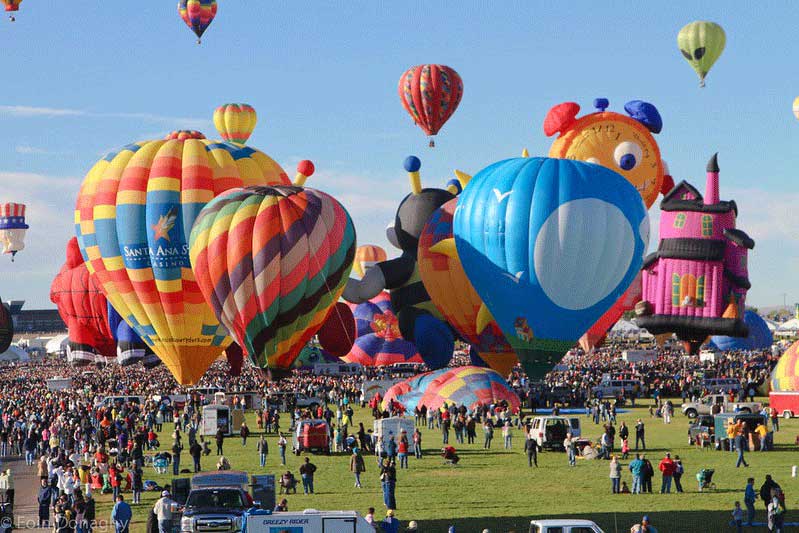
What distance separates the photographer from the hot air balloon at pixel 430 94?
6072cm

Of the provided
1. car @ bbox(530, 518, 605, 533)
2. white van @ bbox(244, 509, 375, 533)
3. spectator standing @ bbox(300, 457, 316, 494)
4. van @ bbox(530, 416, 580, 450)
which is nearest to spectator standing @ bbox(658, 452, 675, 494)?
spectator standing @ bbox(300, 457, 316, 494)

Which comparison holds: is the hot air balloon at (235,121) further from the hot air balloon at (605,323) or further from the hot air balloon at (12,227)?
the hot air balloon at (12,227)

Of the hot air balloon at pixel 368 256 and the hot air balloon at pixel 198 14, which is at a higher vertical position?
the hot air balloon at pixel 198 14

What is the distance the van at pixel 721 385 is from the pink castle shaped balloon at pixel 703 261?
10.5 m

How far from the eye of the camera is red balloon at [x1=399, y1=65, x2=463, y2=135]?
6072cm

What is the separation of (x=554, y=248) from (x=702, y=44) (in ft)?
89.7

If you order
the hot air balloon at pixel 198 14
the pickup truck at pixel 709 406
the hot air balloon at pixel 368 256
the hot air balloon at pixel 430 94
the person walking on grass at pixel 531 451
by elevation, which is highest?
the hot air balloon at pixel 198 14

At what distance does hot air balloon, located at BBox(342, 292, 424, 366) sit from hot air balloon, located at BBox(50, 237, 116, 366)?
1447cm

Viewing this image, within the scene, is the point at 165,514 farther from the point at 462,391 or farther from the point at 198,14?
the point at 198,14

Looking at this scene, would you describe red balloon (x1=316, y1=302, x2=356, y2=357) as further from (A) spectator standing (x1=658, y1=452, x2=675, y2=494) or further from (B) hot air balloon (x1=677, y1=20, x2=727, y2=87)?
(A) spectator standing (x1=658, y1=452, x2=675, y2=494)

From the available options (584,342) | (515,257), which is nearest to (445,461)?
(515,257)

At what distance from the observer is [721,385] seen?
178 ft

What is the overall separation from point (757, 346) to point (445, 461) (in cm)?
5757

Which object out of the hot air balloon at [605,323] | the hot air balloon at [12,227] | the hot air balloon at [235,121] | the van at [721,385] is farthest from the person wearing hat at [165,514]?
the hot air balloon at [12,227]
